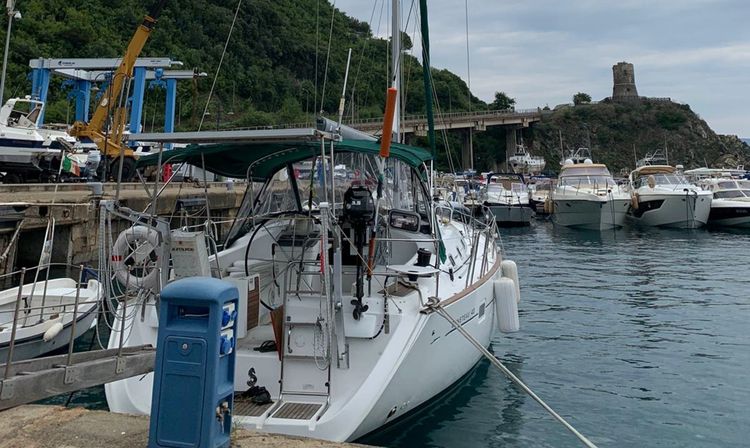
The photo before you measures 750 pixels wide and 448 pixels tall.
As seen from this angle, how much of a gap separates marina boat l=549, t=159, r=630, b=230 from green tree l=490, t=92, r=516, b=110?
2689 inches

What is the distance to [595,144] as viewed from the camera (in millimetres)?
90312

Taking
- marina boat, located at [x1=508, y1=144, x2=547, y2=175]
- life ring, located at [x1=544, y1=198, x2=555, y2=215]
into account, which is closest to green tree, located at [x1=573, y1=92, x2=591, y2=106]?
marina boat, located at [x1=508, y1=144, x2=547, y2=175]

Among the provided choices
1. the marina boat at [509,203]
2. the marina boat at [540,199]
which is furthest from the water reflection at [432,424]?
the marina boat at [540,199]

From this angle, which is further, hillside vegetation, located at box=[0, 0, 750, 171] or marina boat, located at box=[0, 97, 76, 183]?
hillside vegetation, located at box=[0, 0, 750, 171]

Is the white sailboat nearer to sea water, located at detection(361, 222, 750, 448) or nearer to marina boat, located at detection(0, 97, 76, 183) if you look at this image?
sea water, located at detection(361, 222, 750, 448)

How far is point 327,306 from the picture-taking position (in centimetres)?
511

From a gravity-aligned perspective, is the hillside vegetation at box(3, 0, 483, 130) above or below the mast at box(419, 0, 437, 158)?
above

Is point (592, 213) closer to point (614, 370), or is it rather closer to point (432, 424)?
point (614, 370)

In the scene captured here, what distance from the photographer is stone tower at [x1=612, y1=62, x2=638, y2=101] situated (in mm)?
99562

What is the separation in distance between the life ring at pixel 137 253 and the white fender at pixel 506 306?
428 centimetres

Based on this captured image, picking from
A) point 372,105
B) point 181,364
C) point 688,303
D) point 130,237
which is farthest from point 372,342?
point 372,105

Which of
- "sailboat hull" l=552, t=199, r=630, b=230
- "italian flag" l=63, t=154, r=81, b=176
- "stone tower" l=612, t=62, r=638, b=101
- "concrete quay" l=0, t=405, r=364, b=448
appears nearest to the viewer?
"concrete quay" l=0, t=405, r=364, b=448

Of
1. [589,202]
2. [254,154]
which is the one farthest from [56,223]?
[589,202]

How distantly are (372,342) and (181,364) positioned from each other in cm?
209
